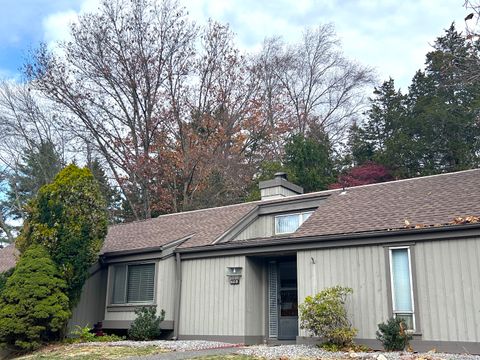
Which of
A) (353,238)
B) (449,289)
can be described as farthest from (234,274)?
(449,289)

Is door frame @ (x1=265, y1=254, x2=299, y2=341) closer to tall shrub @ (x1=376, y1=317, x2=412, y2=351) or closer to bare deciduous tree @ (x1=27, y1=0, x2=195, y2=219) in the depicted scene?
tall shrub @ (x1=376, y1=317, x2=412, y2=351)

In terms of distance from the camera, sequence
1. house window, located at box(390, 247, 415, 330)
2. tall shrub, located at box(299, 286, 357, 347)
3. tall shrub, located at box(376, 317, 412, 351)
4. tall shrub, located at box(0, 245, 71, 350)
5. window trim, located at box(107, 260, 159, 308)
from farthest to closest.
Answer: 1. window trim, located at box(107, 260, 159, 308)
2. tall shrub, located at box(0, 245, 71, 350)
3. tall shrub, located at box(299, 286, 357, 347)
4. house window, located at box(390, 247, 415, 330)
5. tall shrub, located at box(376, 317, 412, 351)

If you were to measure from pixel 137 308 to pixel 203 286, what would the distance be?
2.15m

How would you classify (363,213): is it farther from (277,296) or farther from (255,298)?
(255,298)

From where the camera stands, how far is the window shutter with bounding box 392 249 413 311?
1077cm

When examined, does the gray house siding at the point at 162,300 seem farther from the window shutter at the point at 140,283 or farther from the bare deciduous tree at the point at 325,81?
the bare deciduous tree at the point at 325,81

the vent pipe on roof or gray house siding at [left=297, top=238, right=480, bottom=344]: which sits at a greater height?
the vent pipe on roof

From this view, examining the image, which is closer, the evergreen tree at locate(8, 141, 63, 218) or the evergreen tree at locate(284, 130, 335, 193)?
the evergreen tree at locate(284, 130, 335, 193)

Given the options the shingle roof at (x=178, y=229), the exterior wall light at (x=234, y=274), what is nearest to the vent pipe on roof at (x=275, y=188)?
the shingle roof at (x=178, y=229)

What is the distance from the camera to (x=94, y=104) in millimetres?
25812

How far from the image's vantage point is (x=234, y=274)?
13734 millimetres

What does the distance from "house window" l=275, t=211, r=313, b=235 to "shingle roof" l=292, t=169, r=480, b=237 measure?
3.39 feet

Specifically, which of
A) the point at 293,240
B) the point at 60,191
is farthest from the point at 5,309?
the point at 293,240

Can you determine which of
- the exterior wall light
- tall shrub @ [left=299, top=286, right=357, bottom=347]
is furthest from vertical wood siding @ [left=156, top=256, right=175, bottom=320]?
tall shrub @ [left=299, top=286, right=357, bottom=347]
